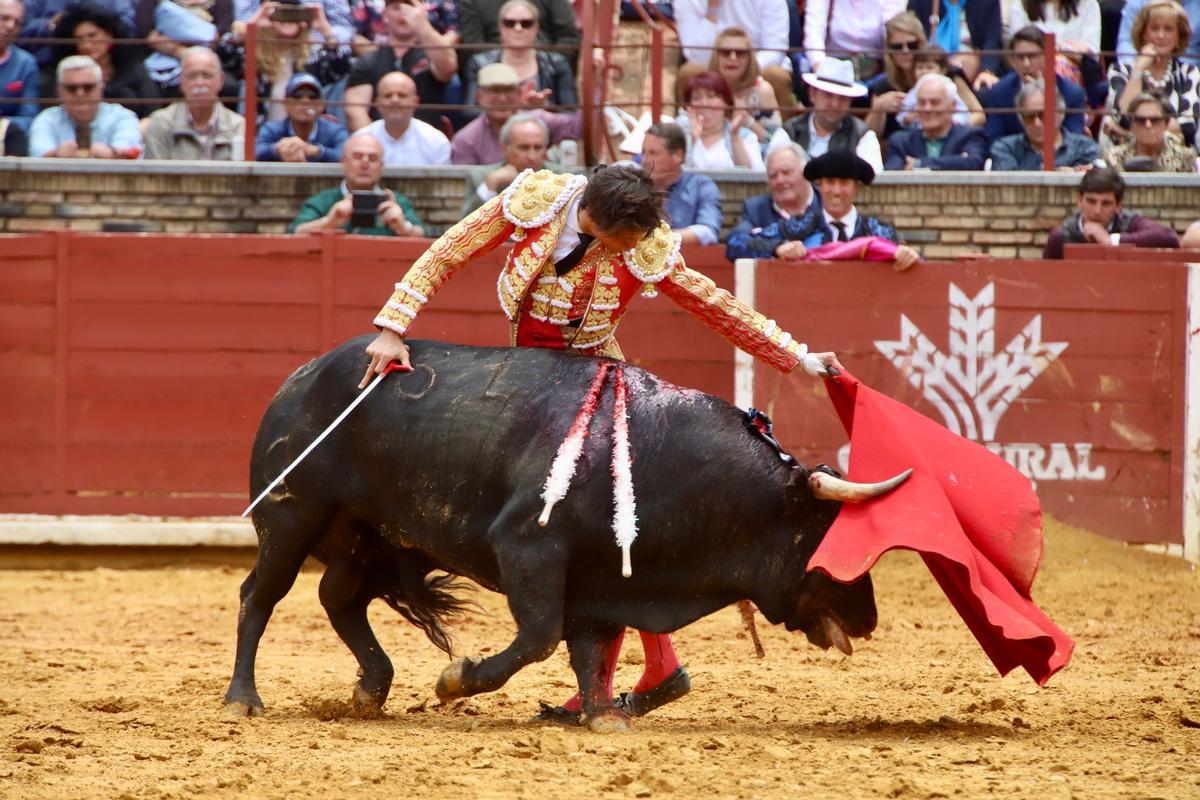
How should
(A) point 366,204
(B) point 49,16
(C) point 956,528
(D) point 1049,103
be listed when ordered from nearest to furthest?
(C) point 956,528
(A) point 366,204
(D) point 1049,103
(B) point 49,16

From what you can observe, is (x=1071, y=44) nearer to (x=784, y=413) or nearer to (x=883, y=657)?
(x=784, y=413)

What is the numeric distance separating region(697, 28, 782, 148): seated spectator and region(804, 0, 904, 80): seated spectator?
53 centimetres

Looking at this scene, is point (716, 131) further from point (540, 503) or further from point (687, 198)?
point (540, 503)

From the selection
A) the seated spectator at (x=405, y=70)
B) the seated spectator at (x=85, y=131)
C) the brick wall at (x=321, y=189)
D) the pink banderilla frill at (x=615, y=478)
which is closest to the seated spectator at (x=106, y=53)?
the seated spectator at (x=85, y=131)

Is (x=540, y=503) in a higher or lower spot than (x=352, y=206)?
lower

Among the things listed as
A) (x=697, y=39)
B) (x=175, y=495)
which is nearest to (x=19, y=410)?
(x=175, y=495)

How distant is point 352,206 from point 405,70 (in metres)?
1.37

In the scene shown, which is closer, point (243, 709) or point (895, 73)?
point (243, 709)

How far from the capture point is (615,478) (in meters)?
4.48

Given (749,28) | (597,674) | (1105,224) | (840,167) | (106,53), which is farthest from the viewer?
(749,28)

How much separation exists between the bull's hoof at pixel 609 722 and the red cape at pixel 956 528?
63 centimetres

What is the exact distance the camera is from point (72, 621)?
22.9ft

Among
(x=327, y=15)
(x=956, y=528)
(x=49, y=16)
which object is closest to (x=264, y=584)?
(x=956, y=528)

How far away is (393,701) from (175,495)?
11.2ft
